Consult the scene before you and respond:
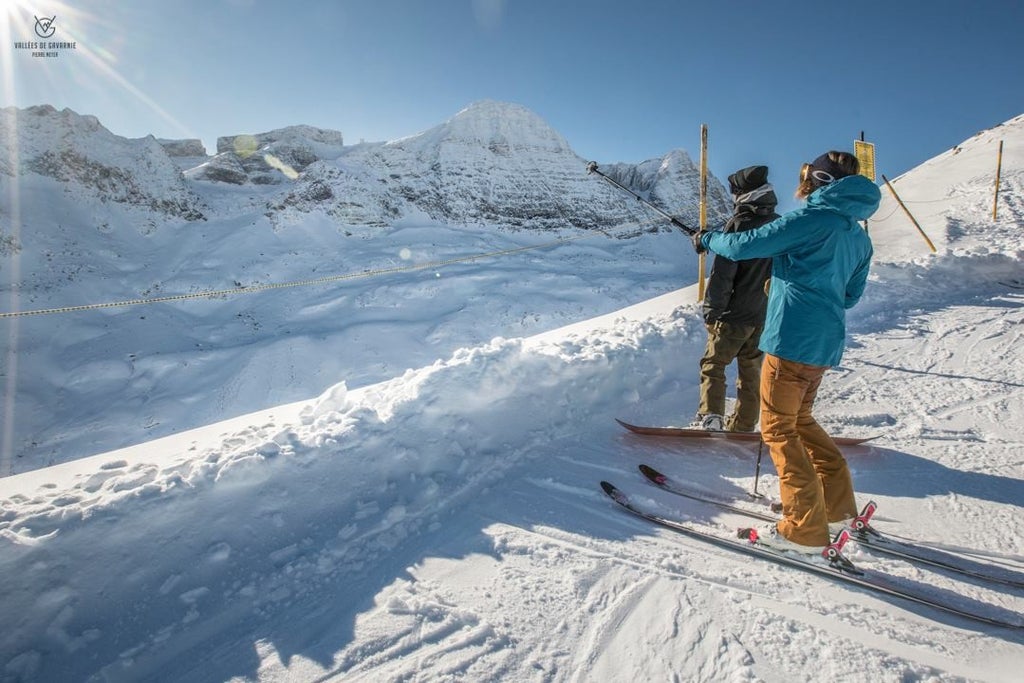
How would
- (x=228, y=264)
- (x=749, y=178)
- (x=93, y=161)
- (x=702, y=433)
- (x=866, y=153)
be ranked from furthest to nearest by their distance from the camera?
(x=93, y=161) < (x=228, y=264) < (x=866, y=153) < (x=702, y=433) < (x=749, y=178)

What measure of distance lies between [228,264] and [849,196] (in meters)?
31.2

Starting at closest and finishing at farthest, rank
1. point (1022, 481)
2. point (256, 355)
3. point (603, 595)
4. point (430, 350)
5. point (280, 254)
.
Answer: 1. point (603, 595)
2. point (1022, 481)
3. point (256, 355)
4. point (430, 350)
5. point (280, 254)

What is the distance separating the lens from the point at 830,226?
213 cm

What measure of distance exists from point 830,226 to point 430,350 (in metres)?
19.3

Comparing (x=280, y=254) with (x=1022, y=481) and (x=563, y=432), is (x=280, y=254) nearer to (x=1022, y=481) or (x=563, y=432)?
(x=563, y=432)

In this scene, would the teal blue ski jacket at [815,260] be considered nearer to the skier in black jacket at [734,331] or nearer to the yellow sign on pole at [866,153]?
the skier in black jacket at [734,331]

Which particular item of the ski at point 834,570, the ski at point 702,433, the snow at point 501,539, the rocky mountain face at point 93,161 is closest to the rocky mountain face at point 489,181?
the rocky mountain face at point 93,161

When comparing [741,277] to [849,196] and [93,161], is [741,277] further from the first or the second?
[93,161]

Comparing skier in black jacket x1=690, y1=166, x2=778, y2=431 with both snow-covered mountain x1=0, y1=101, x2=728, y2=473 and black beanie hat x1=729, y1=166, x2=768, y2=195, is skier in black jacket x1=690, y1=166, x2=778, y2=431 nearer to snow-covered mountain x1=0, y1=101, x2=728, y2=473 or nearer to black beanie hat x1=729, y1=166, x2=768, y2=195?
black beanie hat x1=729, y1=166, x2=768, y2=195

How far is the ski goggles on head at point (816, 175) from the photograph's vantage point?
2.21 meters

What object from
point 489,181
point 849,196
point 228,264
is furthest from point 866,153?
point 489,181

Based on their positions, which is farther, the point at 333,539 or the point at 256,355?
the point at 256,355

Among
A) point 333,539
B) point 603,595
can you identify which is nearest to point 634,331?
point 603,595

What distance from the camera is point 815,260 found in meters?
2.20
